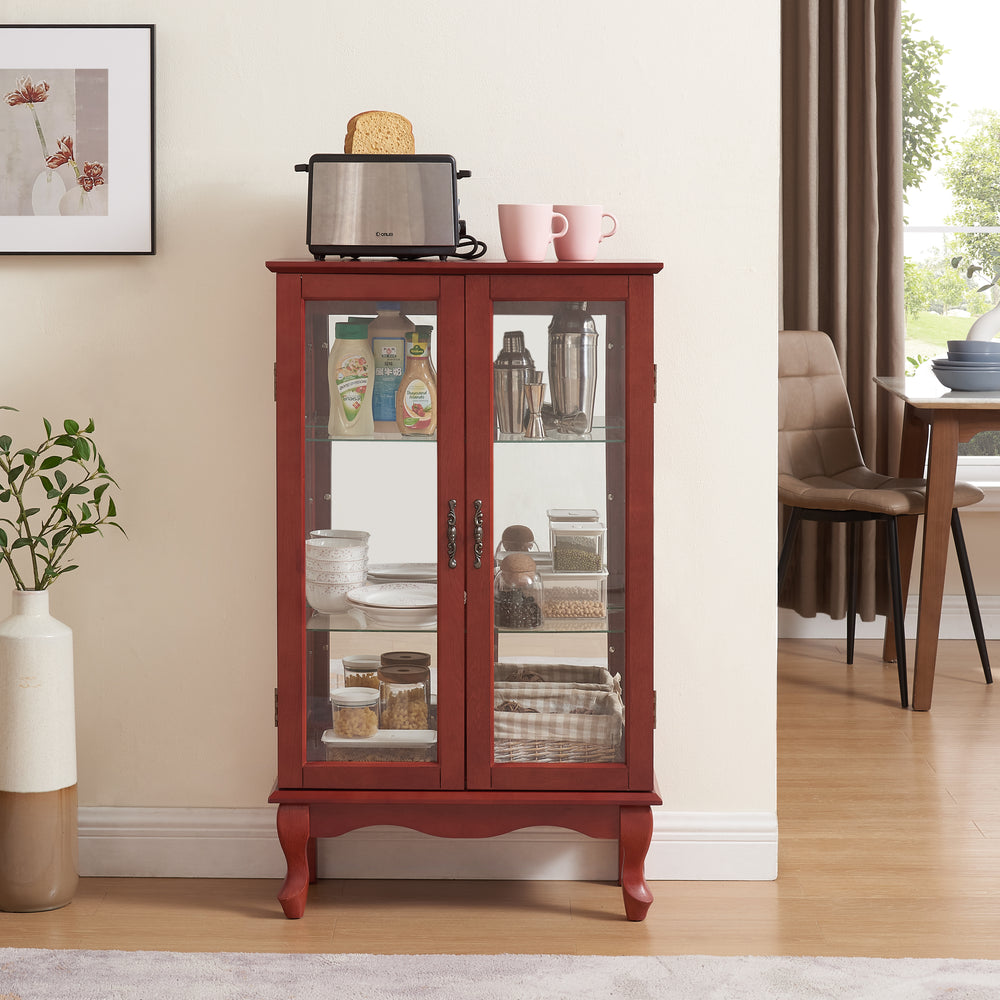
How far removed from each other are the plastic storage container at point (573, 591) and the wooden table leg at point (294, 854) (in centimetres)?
62

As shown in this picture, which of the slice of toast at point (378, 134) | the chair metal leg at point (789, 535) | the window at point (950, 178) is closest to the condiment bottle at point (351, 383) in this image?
the slice of toast at point (378, 134)

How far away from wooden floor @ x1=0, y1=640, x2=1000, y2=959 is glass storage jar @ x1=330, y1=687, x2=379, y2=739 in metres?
0.38

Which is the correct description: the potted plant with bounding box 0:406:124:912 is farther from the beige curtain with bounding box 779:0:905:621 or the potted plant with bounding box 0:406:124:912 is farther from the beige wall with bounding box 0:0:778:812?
the beige curtain with bounding box 779:0:905:621

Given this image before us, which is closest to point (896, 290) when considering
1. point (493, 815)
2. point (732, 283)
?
point (732, 283)

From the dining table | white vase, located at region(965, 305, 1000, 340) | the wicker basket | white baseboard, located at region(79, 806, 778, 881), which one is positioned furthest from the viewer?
white vase, located at region(965, 305, 1000, 340)

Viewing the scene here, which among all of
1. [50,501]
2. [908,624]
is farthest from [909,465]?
[50,501]

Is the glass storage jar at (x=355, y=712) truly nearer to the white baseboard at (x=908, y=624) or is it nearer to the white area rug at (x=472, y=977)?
the white area rug at (x=472, y=977)

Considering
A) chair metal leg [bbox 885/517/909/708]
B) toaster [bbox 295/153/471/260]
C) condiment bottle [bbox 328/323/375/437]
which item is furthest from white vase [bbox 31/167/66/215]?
chair metal leg [bbox 885/517/909/708]

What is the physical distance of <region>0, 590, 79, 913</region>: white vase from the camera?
2184 millimetres

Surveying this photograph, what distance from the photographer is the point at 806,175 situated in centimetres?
420

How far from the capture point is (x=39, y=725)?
7.19 ft

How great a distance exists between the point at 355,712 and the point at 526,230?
0.99 m

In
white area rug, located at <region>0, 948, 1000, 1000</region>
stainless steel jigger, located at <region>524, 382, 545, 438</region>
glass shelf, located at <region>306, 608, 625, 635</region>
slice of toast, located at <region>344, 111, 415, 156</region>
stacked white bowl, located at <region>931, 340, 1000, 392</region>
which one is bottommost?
white area rug, located at <region>0, 948, 1000, 1000</region>

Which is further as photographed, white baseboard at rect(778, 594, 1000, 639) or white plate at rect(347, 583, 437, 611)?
white baseboard at rect(778, 594, 1000, 639)
